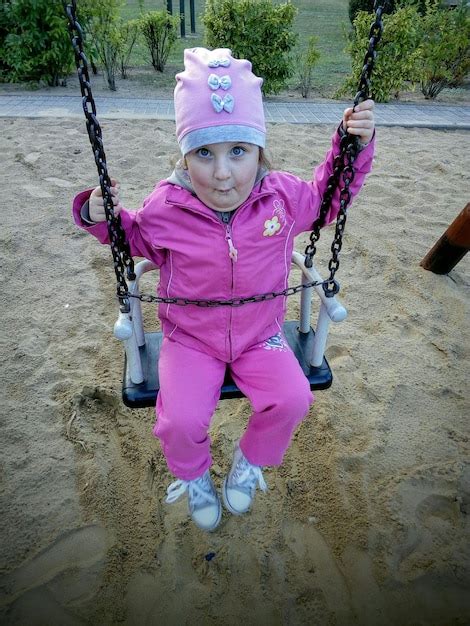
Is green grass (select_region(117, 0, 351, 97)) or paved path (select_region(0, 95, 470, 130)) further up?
green grass (select_region(117, 0, 351, 97))

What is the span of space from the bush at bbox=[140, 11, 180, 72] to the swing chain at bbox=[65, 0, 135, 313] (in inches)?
258

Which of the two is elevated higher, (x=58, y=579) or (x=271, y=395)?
(x=271, y=395)

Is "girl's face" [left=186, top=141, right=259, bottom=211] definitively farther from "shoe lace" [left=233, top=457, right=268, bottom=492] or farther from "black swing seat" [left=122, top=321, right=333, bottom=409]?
"shoe lace" [left=233, top=457, right=268, bottom=492]

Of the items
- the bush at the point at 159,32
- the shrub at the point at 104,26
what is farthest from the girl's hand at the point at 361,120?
the bush at the point at 159,32

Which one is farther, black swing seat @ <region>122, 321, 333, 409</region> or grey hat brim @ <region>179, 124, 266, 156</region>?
black swing seat @ <region>122, 321, 333, 409</region>

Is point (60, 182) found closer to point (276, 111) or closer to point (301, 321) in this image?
point (301, 321)

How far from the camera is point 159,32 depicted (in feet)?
23.1

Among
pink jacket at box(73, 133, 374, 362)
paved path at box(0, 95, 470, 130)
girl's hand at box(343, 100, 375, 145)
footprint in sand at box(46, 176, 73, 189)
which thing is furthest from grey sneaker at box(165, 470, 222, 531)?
paved path at box(0, 95, 470, 130)

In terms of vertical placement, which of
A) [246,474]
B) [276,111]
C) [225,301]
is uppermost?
[225,301]

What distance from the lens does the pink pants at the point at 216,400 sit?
58.1 inches

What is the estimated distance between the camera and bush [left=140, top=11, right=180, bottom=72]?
6.80 m

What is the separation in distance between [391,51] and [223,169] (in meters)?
5.58

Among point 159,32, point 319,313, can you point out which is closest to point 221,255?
point 319,313

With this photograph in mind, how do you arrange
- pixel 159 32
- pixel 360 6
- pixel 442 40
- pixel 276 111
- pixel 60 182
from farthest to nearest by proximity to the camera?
1. pixel 360 6
2. pixel 159 32
3. pixel 442 40
4. pixel 276 111
5. pixel 60 182
